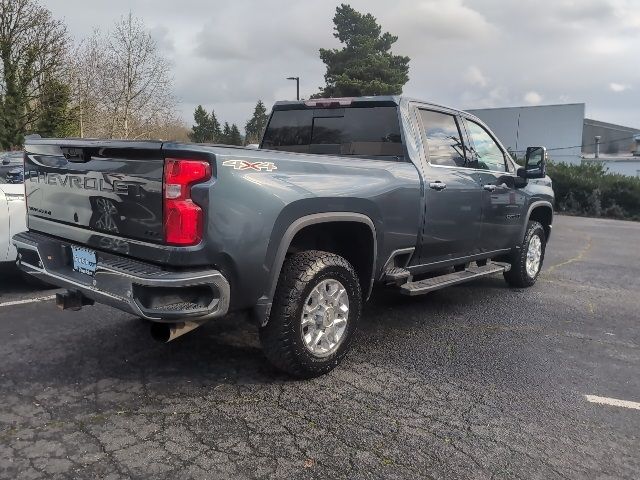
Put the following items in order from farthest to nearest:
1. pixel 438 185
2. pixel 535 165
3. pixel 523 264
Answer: pixel 523 264
pixel 535 165
pixel 438 185

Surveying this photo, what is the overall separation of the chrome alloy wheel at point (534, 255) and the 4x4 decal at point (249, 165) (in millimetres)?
4312

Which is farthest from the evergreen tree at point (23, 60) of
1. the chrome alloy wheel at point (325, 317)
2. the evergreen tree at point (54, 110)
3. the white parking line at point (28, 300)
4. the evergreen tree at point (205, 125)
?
the evergreen tree at point (205, 125)

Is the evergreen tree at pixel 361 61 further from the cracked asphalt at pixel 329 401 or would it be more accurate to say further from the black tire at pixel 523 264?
the cracked asphalt at pixel 329 401

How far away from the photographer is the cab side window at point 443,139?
189 inches

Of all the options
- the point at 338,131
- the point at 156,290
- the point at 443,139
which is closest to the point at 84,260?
the point at 156,290

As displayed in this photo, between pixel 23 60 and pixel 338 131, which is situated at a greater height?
pixel 23 60

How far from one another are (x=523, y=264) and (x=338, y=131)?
2923 millimetres

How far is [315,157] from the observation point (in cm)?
365

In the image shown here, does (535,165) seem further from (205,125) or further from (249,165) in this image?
(205,125)

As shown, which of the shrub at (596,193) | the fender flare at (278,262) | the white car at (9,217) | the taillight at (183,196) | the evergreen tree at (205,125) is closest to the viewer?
the taillight at (183,196)

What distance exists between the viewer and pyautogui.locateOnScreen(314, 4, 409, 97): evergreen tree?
115ft

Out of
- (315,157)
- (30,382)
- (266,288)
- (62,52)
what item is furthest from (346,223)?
(62,52)

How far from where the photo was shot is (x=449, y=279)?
4.96m

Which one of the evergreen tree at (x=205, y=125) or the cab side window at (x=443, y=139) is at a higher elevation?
the evergreen tree at (x=205, y=125)
